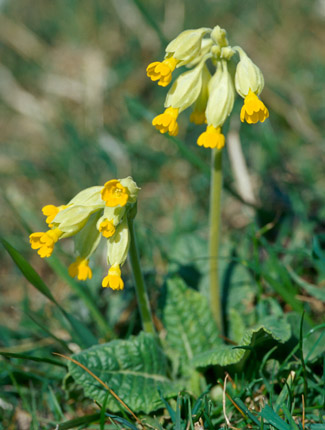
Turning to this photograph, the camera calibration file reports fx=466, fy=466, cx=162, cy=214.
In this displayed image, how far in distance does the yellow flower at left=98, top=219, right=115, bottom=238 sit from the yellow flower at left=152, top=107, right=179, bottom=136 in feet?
1.86

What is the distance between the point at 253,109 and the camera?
7.54ft

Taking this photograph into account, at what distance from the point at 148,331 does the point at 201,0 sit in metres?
5.36

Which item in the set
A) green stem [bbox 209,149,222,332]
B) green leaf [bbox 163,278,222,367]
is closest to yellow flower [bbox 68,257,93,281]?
green leaf [bbox 163,278,222,367]

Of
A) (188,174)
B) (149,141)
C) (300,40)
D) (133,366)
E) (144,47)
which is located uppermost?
(144,47)

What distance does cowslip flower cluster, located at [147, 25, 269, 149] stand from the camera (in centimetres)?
→ 234

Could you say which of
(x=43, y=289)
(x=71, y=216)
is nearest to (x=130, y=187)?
(x=71, y=216)

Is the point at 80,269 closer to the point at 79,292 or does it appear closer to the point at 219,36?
the point at 79,292

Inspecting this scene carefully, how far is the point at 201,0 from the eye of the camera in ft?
21.5

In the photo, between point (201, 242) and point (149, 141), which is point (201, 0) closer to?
point (149, 141)

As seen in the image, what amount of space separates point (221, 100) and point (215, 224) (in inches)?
27.8

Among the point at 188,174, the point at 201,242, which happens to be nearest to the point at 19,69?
the point at 188,174

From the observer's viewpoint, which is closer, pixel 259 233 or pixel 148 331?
pixel 148 331

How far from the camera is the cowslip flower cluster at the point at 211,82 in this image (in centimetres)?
234

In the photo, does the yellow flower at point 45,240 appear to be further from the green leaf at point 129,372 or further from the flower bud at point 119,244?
the green leaf at point 129,372
